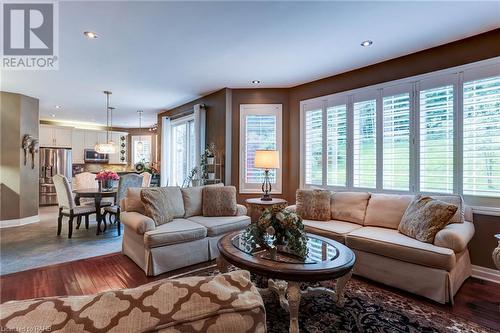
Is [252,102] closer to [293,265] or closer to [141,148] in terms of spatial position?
[293,265]

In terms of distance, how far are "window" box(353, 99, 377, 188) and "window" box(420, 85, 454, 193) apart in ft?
2.05

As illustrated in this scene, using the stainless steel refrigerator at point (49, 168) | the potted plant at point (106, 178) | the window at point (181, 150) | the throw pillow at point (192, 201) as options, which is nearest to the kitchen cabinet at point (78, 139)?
the stainless steel refrigerator at point (49, 168)

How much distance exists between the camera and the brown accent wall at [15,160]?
5.23 m

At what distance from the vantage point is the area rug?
1990 mm

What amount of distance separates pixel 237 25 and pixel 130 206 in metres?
2.63

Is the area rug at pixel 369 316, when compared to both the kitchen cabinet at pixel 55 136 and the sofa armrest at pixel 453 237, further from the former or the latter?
the kitchen cabinet at pixel 55 136

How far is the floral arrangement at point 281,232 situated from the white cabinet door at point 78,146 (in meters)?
8.52

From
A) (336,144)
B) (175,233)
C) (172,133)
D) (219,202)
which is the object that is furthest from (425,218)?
(172,133)

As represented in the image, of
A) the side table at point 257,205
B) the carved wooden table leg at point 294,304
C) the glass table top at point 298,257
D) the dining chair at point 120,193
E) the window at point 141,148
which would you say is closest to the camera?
the carved wooden table leg at point 294,304

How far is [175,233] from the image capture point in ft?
9.93

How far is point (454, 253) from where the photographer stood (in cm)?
237

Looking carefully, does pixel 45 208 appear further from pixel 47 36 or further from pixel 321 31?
pixel 321 31

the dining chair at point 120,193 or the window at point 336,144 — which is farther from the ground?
the window at point 336,144

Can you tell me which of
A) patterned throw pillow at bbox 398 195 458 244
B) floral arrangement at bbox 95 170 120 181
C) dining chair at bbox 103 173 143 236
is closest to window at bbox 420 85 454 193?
patterned throw pillow at bbox 398 195 458 244
